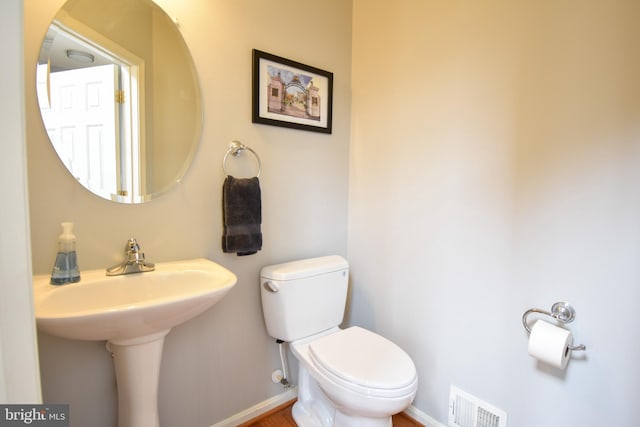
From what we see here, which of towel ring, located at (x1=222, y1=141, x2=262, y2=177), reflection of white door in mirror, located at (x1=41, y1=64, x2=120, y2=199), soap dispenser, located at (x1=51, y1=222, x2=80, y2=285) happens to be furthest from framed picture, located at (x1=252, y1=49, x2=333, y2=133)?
soap dispenser, located at (x1=51, y1=222, x2=80, y2=285)

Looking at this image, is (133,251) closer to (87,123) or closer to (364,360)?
(87,123)

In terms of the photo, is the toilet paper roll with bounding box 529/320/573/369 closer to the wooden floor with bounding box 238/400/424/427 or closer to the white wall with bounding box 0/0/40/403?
the wooden floor with bounding box 238/400/424/427

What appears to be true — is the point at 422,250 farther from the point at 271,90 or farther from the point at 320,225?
the point at 271,90

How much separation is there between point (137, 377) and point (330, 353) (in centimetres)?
72

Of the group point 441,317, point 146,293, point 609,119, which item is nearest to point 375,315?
point 441,317

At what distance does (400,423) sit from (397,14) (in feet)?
6.92

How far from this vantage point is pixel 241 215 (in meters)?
1.39

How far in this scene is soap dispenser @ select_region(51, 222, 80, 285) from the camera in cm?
97

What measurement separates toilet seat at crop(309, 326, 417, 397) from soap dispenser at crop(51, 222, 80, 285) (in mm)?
931

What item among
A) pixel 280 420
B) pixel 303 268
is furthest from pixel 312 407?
pixel 303 268

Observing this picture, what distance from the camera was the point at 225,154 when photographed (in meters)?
1.40

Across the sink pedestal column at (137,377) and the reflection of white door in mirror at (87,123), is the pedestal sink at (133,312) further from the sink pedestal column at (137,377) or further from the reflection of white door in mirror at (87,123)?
the reflection of white door in mirror at (87,123)

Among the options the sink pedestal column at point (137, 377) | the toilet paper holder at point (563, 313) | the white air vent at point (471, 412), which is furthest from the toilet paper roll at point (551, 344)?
the sink pedestal column at point (137, 377)

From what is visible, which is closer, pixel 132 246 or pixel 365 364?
pixel 132 246
